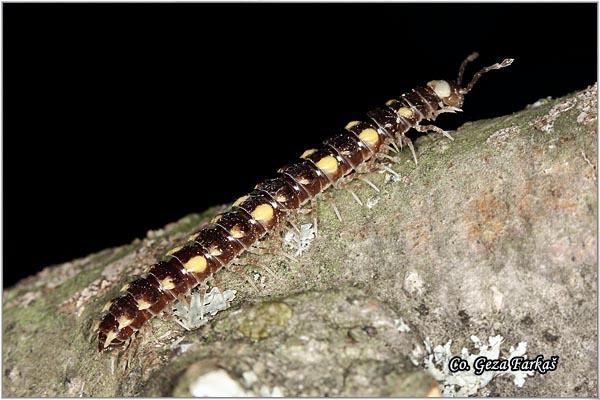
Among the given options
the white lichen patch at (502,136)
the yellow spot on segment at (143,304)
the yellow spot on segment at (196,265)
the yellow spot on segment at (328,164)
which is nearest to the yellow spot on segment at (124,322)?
the yellow spot on segment at (143,304)

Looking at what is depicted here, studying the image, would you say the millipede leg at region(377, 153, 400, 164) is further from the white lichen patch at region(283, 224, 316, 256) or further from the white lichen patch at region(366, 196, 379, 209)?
the white lichen patch at region(283, 224, 316, 256)

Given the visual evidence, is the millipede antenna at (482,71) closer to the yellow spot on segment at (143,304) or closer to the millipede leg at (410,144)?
the millipede leg at (410,144)

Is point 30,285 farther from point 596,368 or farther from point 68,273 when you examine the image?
point 596,368

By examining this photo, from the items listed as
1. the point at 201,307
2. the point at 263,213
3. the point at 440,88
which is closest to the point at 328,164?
the point at 263,213

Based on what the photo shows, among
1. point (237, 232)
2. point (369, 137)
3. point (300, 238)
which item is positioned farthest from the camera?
point (369, 137)

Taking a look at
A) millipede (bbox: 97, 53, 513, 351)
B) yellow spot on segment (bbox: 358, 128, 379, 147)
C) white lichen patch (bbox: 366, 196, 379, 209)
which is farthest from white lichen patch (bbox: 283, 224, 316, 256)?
yellow spot on segment (bbox: 358, 128, 379, 147)

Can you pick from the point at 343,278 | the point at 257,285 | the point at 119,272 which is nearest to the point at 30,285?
the point at 119,272

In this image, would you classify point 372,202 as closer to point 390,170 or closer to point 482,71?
point 390,170
